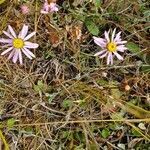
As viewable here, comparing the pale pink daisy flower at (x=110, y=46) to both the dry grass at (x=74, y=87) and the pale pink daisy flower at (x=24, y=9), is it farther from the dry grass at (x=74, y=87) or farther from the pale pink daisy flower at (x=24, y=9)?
A: the pale pink daisy flower at (x=24, y=9)

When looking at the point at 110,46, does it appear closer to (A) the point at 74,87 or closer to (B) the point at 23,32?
(A) the point at 74,87

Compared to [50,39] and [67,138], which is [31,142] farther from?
[50,39]

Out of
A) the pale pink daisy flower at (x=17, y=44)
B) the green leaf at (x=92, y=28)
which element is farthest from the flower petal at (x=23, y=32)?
the green leaf at (x=92, y=28)

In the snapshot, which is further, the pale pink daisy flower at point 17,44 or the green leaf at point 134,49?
the green leaf at point 134,49

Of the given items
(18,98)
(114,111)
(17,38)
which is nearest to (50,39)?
(17,38)

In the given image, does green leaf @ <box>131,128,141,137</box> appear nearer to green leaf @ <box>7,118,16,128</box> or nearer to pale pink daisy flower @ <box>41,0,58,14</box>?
green leaf @ <box>7,118,16,128</box>
